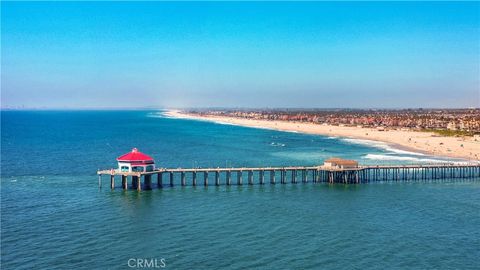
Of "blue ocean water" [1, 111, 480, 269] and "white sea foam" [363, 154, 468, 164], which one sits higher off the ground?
"white sea foam" [363, 154, 468, 164]

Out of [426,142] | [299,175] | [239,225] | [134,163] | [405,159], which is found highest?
[134,163]

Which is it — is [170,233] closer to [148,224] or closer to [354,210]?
[148,224]

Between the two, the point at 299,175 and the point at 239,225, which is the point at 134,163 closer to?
the point at 239,225

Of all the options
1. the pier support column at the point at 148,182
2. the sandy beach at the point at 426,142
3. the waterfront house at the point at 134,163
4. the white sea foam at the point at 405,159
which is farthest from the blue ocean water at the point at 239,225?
the sandy beach at the point at 426,142

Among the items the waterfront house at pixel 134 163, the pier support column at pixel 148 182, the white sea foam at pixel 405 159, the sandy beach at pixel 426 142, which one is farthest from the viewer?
the sandy beach at pixel 426 142

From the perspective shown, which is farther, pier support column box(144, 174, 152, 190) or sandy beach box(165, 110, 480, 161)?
sandy beach box(165, 110, 480, 161)

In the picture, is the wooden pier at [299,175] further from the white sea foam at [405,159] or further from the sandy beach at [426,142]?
the sandy beach at [426,142]

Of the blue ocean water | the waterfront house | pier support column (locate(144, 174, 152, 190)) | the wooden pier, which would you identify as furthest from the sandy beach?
the waterfront house

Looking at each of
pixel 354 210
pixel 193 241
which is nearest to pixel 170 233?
pixel 193 241

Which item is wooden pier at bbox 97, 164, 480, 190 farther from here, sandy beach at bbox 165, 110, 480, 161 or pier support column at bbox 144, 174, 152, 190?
sandy beach at bbox 165, 110, 480, 161

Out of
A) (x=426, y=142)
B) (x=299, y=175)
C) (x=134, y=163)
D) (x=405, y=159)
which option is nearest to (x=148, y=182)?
(x=134, y=163)
